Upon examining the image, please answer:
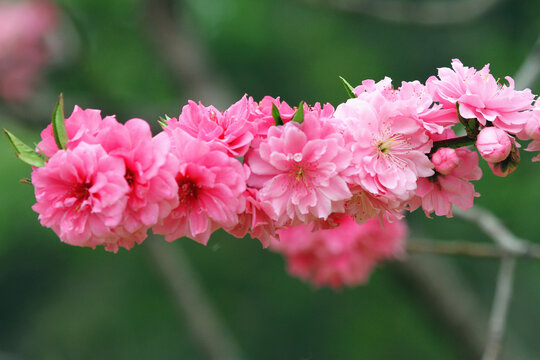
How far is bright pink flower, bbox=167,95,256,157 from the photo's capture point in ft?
2.60

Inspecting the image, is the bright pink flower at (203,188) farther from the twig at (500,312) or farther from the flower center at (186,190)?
the twig at (500,312)

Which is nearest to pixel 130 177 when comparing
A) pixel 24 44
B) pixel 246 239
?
pixel 24 44

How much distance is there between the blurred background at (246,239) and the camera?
3.38m

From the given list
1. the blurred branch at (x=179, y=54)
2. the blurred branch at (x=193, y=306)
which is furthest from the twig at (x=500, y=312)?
the blurred branch at (x=179, y=54)

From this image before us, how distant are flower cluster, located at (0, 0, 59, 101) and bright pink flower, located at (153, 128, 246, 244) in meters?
2.88

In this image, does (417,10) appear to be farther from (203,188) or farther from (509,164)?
(203,188)

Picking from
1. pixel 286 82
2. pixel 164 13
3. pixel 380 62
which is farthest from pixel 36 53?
pixel 380 62

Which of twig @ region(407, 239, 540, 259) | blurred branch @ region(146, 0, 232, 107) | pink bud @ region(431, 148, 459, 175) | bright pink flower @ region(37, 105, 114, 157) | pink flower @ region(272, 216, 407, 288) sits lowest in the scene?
twig @ region(407, 239, 540, 259)

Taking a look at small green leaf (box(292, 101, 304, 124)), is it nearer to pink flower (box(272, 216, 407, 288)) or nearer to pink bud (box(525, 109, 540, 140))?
pink bud (box(525, 109, 540, 140))

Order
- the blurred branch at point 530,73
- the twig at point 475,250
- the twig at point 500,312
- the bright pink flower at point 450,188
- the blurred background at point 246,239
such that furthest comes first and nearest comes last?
the blurred background at point 246,239, the blurred branch at point 530,73, the twig at point 475,250, the twig at point 500,312, the bright pink flower at point 450,188

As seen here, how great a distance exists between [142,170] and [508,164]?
56 cm

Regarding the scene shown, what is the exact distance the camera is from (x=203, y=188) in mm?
802

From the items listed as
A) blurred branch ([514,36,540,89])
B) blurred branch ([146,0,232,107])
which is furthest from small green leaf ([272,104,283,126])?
blurred branch ([146,0,232,107])

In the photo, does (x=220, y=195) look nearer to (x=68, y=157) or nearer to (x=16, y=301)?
(x=68, y=157)
